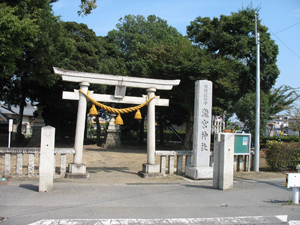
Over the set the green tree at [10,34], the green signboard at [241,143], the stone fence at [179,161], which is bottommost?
the stone fence at [179,161]

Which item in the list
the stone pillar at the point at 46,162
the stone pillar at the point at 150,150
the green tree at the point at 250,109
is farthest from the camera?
the green tree at the point at 250,109

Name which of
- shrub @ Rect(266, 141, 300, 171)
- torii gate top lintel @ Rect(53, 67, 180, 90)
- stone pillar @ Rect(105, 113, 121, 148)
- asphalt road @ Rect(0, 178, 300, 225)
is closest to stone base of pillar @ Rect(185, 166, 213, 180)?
asphalt road @ Rect(0, 178, 300, 225)

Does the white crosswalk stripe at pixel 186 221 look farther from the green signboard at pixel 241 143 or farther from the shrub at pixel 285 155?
the shrub at pixel 285 155

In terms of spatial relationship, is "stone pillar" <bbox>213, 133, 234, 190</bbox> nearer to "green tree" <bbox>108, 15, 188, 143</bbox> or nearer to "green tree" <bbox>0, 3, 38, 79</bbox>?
"green tree" <bbox>0, 3, 38, 79</bbox>

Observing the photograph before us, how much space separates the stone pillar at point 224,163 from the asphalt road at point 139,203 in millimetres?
289

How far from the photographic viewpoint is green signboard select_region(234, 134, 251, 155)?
11.2 meters

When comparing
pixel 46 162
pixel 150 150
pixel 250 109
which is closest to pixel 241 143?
pixel 150 150

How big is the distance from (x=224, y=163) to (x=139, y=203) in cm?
292

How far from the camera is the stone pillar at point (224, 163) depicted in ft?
25.6

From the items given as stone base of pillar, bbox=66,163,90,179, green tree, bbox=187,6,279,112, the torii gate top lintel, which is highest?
green tree, bbox=187,6,279,112

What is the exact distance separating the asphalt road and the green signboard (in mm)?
2604

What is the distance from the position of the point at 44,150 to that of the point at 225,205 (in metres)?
4.86

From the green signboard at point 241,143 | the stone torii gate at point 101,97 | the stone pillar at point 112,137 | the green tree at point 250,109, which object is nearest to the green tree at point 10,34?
the stone torii gate at point 101,97

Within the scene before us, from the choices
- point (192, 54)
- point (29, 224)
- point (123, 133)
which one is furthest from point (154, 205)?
point (123, 133)
